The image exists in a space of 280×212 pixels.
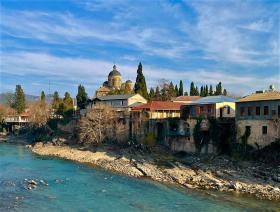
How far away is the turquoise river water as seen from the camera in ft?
92.5

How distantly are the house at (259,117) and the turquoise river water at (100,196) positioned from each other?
1071 centimetres

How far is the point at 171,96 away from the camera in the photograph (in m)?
81.4

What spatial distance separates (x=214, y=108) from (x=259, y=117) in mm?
7654

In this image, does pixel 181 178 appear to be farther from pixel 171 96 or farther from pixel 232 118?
pixel 171 96

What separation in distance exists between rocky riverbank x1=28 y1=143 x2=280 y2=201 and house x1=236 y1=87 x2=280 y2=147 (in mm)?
3189

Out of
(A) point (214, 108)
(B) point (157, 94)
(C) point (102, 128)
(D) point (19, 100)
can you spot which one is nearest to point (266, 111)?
(A) point (214, 108)

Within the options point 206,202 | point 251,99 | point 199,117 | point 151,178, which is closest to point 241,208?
point 206,202

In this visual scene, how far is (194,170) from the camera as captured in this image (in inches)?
1539

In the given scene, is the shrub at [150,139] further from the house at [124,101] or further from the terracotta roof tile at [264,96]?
the terracotta roof tile at [264,96]

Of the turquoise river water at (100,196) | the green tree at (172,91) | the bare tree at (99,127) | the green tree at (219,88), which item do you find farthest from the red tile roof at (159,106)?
the green tree at (219,88)

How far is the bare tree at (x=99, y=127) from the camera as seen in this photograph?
57.7m

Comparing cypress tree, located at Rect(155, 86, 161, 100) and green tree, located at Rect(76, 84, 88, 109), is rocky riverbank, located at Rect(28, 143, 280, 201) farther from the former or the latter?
green tree, located at Rect(76, 84, 88, 109)

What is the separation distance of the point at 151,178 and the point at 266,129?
12.5 metres

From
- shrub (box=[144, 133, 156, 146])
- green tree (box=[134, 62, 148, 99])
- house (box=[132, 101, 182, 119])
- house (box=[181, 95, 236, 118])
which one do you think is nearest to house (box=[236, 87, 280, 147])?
house (box=[181, 95, 236, 118])
